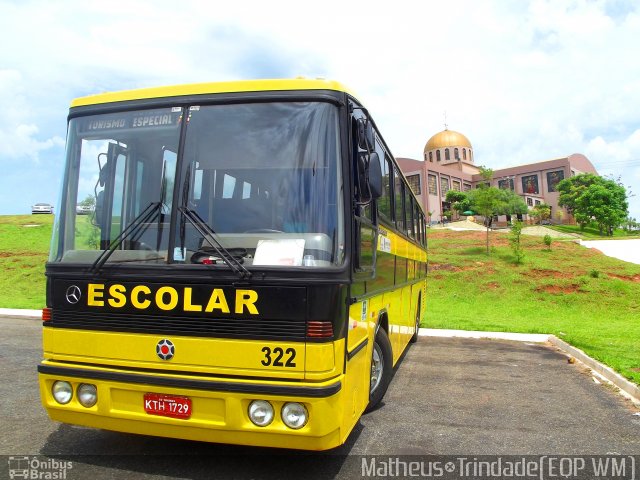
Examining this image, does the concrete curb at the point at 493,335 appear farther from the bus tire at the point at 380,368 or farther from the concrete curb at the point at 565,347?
the bus tire at the point at 380,368

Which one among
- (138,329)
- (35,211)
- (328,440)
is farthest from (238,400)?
(35,211)

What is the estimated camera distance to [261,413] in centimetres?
352

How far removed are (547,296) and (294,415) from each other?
19.9m

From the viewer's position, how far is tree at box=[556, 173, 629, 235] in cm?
6712

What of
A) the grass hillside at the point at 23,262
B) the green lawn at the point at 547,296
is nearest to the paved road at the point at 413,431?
the green lawn at the point at 547,296

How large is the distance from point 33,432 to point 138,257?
2354 mm

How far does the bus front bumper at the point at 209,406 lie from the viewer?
3457 mm

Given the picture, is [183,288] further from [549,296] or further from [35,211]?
[35,211]

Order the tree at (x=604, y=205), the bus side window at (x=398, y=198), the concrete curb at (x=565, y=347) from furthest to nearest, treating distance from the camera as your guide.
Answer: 1. the tree at (x=604, y=205)
2. the concrete curb at (x=565, y=347)
3. the bus side window at (x=398, y=198)

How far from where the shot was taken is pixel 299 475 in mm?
3945

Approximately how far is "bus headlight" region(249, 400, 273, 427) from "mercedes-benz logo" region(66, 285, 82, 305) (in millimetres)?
1625

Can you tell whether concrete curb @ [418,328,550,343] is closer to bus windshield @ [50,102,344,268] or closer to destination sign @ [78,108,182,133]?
bus windshield @ [50,102,344,268]

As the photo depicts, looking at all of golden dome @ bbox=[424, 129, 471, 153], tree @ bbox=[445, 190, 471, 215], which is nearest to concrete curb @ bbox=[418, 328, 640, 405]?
tree @ bbox=[445, 190, 471, 215]

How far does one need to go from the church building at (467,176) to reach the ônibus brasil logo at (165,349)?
8022cm
